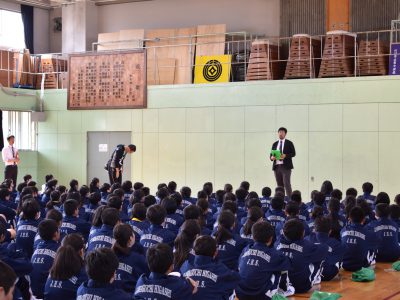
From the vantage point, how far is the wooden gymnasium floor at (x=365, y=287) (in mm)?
7574

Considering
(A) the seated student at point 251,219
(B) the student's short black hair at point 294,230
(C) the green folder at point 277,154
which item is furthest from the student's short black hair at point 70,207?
(C) the green folder at point 277,154

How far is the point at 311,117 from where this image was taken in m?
17.1

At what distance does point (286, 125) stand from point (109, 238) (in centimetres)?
1050

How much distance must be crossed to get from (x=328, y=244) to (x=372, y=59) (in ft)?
30.9

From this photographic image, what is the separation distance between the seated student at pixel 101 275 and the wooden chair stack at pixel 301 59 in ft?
42.4

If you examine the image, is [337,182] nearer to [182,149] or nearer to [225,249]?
[182,149]

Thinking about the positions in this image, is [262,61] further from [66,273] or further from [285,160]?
[66,273]


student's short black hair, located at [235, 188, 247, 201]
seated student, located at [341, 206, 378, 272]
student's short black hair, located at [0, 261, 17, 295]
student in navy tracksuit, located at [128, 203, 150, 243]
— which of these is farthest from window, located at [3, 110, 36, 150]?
student's short black hair, located at [0, 261, 17, 295]

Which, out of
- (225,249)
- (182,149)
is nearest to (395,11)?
(182,149)

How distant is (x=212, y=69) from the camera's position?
19.4 metres

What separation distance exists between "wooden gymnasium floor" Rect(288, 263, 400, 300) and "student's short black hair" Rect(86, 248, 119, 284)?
10.1 feet

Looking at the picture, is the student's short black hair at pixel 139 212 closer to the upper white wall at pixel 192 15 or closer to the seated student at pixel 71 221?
Result: the seated student at pixel 71 221

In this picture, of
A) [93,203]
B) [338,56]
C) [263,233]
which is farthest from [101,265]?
[338,56]

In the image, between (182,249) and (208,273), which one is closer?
(208,273)
